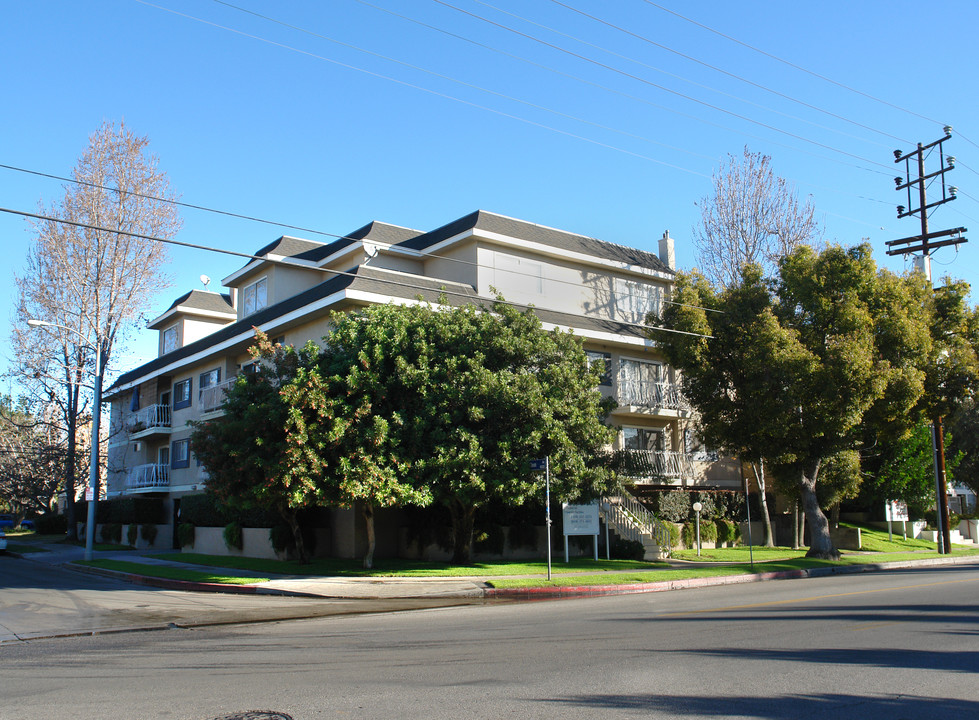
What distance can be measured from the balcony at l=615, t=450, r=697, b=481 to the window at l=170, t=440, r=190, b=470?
1987 centimetres

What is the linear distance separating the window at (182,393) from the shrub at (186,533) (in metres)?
6.35

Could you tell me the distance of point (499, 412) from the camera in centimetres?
2114

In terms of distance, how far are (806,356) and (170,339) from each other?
106 ft

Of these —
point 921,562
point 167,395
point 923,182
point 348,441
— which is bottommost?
point 921,562

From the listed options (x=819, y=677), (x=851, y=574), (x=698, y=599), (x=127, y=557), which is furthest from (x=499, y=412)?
(x=127, y=557)

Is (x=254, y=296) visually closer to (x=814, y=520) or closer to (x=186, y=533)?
(x=186, y=533)

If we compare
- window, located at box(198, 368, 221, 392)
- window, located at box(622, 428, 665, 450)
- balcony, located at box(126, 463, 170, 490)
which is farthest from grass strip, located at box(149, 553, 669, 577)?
balcony, located at box(126, 463, 170, 490)

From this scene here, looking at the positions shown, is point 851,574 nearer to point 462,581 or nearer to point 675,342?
point 675,342

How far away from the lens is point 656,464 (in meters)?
29.9

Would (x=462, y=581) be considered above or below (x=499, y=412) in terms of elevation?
below

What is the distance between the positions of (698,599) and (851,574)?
9.87 meters

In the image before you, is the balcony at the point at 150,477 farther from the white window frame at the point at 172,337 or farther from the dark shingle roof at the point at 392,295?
the white window frame at the point at 172,337

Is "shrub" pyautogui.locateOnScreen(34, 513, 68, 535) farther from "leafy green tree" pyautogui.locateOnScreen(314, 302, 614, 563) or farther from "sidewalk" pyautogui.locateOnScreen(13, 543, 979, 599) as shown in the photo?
"leafy green tree" pyautogui.locateOnScreen(314, 302, 614, 563)

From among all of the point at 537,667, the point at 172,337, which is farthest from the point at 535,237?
the point at 537,667
